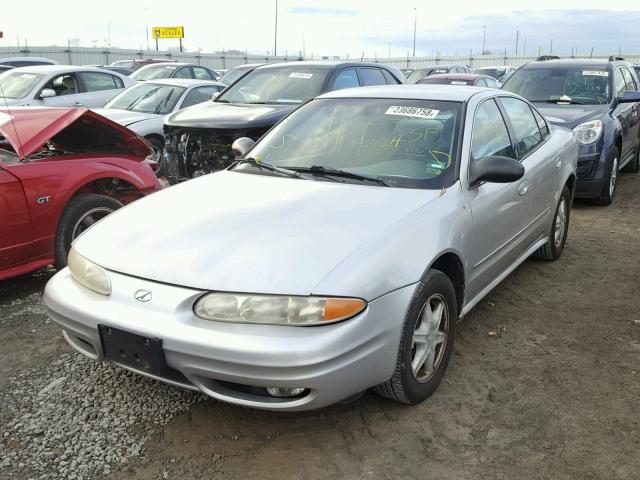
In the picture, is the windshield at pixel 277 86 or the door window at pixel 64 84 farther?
the door window at pixel 64 84

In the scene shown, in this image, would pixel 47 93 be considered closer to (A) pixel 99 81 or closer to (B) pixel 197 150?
(A) pixel 99 81

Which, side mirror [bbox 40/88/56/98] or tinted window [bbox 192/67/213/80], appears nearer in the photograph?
side mirror [bbox 40/88/56/98]

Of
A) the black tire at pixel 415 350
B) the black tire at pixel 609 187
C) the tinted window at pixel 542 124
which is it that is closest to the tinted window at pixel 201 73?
the black tire at pixel 609 187

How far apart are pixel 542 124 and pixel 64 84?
8.64 metres

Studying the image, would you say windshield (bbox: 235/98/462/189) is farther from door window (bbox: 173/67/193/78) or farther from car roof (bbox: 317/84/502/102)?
door window (bbox: 173/67/193/78)

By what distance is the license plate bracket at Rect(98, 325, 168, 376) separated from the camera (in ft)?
8.09

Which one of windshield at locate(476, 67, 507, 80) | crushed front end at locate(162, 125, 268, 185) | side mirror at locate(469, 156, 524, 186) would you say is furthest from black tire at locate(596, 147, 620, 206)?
windshield at locate(476, 67, 507, 80)

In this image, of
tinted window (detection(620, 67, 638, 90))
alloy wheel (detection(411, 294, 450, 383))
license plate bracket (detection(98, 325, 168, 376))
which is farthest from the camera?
tinted window (detection(620, 67, 638, 90))

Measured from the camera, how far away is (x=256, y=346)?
2326 mm

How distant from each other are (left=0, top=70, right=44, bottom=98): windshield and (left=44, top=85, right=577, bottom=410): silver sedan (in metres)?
7.64

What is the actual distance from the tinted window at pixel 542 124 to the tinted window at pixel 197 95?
19.4 feet

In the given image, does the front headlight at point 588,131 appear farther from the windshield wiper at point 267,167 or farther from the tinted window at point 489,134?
the windshield wiper at point 267,167

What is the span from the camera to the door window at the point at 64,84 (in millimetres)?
10344

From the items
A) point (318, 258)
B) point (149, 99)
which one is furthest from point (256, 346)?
point (149, 99)
